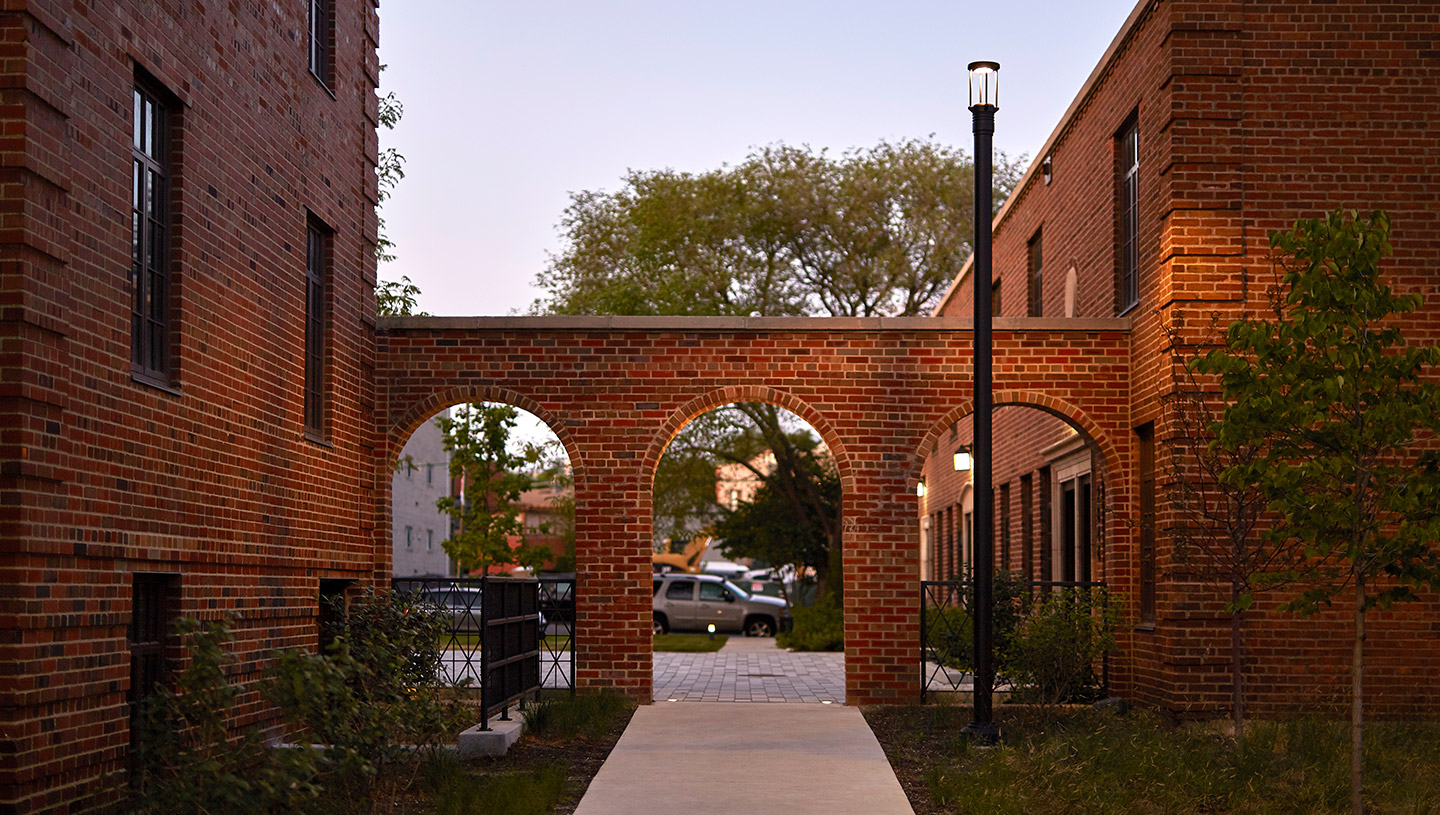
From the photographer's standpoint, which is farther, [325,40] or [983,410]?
[325,40]

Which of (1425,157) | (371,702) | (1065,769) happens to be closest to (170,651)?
(371,702)

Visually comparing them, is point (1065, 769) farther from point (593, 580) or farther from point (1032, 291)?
point (1032, 291)

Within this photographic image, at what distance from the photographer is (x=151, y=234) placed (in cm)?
903

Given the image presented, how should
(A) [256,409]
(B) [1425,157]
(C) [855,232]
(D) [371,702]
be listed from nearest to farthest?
(D) [371,702], (A) [256,409], (B) [1425,157], (C) [855,232]

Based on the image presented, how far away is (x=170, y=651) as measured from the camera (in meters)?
9.07

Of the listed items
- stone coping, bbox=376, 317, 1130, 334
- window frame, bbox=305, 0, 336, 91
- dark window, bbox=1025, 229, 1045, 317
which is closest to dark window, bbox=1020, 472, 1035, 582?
dark window, bbox=1025, 229, 1045, 317

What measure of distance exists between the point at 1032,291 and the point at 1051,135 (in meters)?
3.27

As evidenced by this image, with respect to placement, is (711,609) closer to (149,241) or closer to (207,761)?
(149,241)

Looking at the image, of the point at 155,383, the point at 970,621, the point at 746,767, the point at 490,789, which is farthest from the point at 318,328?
the point at 970,621

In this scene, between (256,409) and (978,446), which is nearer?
(256,409)

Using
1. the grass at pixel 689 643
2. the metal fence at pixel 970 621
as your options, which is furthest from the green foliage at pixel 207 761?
the grass at pixel 689 643

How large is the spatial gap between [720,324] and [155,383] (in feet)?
24.8

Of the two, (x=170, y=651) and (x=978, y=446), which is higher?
(x=978, y=446)

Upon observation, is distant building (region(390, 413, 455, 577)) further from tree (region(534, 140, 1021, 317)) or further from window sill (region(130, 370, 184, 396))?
window sill (region(130, 370, 184, 396))
